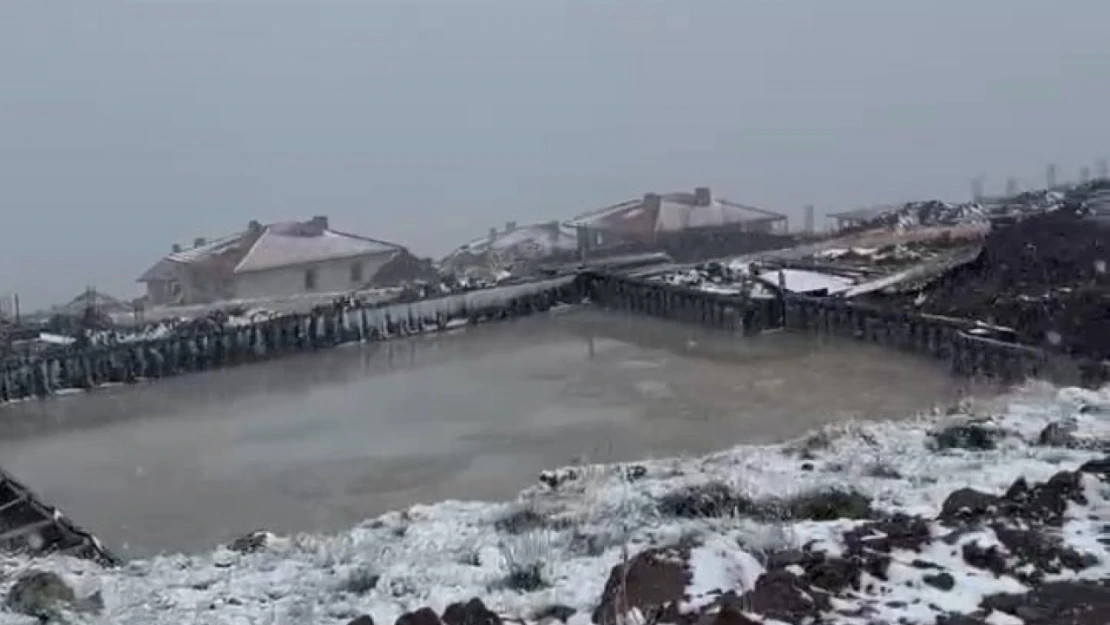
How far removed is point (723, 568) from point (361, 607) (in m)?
2.06

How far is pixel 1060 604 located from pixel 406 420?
11289mm

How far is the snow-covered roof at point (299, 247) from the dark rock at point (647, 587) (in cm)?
2908

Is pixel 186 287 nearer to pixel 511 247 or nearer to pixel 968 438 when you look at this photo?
pixel 511 247

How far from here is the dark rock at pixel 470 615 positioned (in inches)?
243

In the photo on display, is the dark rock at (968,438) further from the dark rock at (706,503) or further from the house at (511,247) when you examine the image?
the house at (511,247)

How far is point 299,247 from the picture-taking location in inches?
1416

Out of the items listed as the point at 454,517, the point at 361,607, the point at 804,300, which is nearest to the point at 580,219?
the point at 804,300

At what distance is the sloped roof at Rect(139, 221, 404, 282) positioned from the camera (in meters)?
35.1

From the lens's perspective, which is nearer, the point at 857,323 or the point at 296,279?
the point at 857,323

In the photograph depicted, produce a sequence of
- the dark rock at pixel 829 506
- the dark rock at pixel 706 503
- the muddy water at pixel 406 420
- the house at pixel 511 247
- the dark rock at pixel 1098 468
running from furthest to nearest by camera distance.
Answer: the house at pixel 511 247 → the muddy water at pixel 406 420 → the dark rock at pixel 706 503 → the dark rock at pixel 829 506 → the dark rock at pixel 1098 468

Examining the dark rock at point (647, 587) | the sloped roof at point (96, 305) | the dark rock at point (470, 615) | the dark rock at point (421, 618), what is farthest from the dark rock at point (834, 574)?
the sloped roof at point (96, 305)

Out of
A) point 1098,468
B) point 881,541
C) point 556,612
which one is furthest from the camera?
point 1098,468

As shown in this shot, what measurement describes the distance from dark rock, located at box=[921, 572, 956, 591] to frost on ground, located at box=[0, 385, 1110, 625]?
0.04 feet

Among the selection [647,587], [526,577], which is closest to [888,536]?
[647,587]
